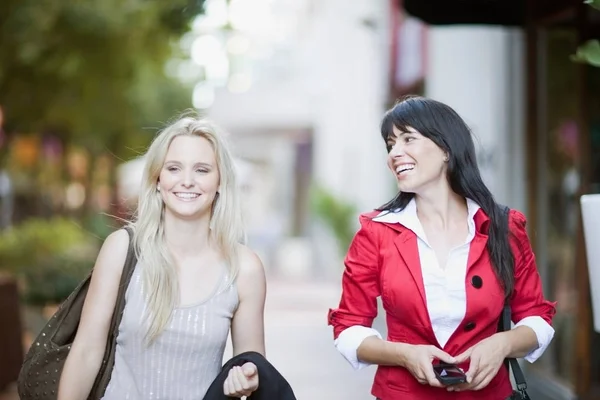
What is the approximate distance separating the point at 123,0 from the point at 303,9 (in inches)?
957

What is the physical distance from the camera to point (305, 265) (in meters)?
28.3

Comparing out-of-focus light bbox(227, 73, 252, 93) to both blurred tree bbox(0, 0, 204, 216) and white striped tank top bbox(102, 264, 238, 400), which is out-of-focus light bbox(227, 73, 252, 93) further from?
white striped tank top bbox(102, 264, 238, 400)

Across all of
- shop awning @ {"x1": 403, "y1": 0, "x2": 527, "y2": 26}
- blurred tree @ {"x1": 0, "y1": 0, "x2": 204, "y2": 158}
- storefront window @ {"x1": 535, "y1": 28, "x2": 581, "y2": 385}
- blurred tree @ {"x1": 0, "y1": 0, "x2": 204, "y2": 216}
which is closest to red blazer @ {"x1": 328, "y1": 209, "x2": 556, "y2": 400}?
blurred tree @ {"x1": 0, "y1": 0, "x2": 204, "y2": 216}

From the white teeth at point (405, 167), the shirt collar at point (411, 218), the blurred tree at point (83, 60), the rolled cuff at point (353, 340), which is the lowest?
the rolled cuff at point (353, 340)

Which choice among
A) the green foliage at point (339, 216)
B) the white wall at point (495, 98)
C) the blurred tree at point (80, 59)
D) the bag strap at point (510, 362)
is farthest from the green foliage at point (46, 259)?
the bag strap at point (510, 362)

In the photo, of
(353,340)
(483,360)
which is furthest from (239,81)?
(483,360)

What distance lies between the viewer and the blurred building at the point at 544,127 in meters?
7.27

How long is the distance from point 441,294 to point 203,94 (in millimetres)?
28707

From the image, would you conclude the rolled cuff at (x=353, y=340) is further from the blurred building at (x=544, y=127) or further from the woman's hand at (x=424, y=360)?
the blurred building at (x=544, y=127)

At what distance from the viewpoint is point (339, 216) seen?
19.5m

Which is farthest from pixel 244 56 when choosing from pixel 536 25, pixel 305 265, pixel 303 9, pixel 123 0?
pixel 536 25

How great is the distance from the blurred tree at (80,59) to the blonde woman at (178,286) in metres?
3.92

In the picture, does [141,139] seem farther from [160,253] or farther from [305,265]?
[160,253]

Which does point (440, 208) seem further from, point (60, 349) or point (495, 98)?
point (495, 98)
